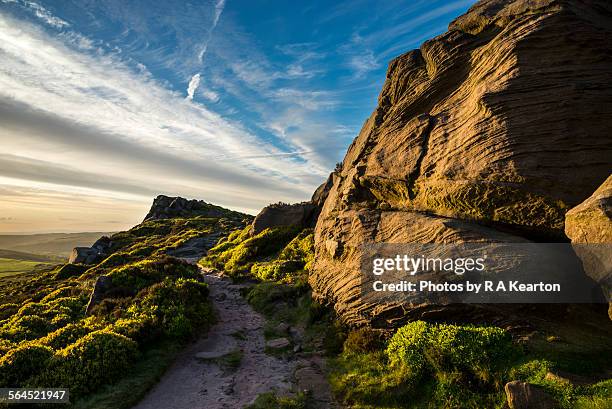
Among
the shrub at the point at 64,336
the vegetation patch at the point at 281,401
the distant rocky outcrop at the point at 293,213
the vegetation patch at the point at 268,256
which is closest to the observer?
the vegetation patch at the point at 281,401

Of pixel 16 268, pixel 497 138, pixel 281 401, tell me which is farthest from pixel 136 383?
pixel 16 268

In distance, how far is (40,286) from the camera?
4856 cm

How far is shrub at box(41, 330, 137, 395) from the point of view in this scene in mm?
14062

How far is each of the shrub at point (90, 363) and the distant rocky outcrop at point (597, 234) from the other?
68.1 feet

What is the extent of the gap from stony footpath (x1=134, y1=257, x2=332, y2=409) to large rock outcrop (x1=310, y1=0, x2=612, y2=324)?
4.66 m

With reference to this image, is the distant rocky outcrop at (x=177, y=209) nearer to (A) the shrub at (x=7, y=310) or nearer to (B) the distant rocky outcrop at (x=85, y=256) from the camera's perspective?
(B) the distant rocky outcrop at (x=85, y=256)

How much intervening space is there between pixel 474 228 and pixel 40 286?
197 feet

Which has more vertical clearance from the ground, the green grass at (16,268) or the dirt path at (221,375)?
the dirt path at (221,375)

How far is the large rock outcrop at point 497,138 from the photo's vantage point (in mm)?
15344

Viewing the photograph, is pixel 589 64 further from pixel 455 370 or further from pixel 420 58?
pixel 455 370

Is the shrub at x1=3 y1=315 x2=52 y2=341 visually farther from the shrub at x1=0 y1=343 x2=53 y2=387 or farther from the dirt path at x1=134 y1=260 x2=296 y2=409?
the dirt path at x1=134 y1=260 x2=296 y2=409

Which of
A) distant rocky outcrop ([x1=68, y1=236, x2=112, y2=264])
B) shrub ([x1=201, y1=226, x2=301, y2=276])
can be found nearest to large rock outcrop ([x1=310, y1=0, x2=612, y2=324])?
shrub ([x1=201, y1=226, x2=301, y2=276])

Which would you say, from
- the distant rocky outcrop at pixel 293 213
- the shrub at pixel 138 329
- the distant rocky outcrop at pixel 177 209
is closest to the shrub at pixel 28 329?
the shrub at pixel 138 329

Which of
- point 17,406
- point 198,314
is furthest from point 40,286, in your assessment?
point 17,406
